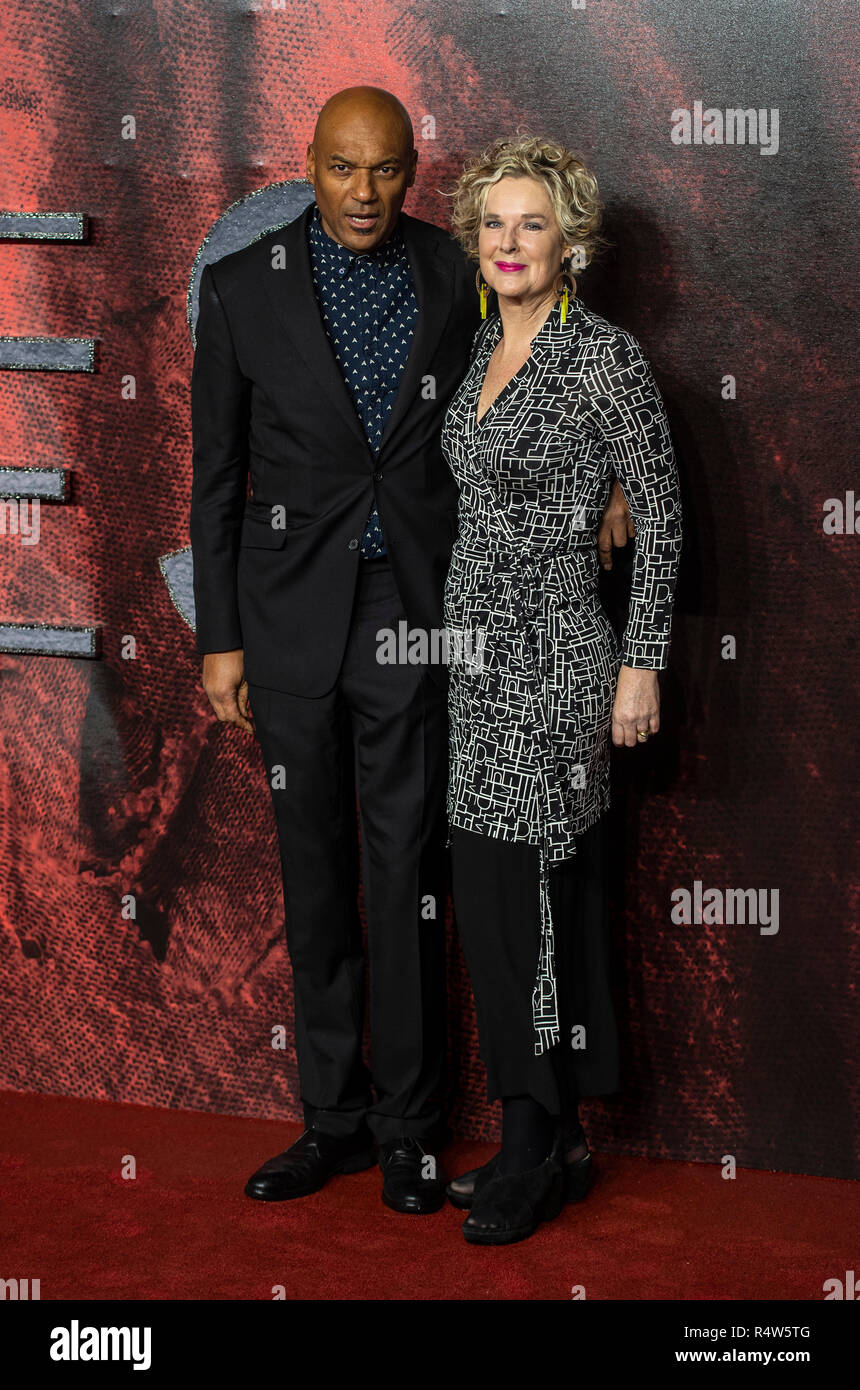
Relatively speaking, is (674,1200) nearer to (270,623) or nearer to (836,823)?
(836,823)

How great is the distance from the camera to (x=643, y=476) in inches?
104

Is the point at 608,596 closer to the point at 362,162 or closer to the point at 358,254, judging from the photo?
the point at 358,254

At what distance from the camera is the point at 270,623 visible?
9.59 feet

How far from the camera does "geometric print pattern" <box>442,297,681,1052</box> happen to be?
263cm

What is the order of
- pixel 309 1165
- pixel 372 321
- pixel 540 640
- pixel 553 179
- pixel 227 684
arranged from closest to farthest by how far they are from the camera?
pixel 553 179
pixel 540 640
pixel 372 321
pixel 227 684
pixel 309 1165

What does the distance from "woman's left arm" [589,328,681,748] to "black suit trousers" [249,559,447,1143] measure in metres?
0.38

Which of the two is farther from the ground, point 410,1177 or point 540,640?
point 540,640

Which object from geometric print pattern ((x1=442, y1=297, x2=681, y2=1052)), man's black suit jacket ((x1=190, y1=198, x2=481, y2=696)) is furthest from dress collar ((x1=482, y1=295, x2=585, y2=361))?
man's black suit jacket ((x1=190, y1=198, x2=481, y2=696))

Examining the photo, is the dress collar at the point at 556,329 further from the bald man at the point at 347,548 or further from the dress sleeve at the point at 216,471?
the dress sleeve at the point at 216,471

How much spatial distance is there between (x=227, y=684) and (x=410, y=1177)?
1007 mm

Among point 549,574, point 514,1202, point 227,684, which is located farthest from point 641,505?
point 514,1202

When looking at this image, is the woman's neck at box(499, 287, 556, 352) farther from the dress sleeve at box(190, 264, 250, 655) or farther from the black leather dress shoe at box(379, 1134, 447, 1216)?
the black leather dress shoe at box(379, 1134, 447, 1216)

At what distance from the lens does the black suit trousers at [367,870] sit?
9.54 feet

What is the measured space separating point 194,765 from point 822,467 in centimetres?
144
